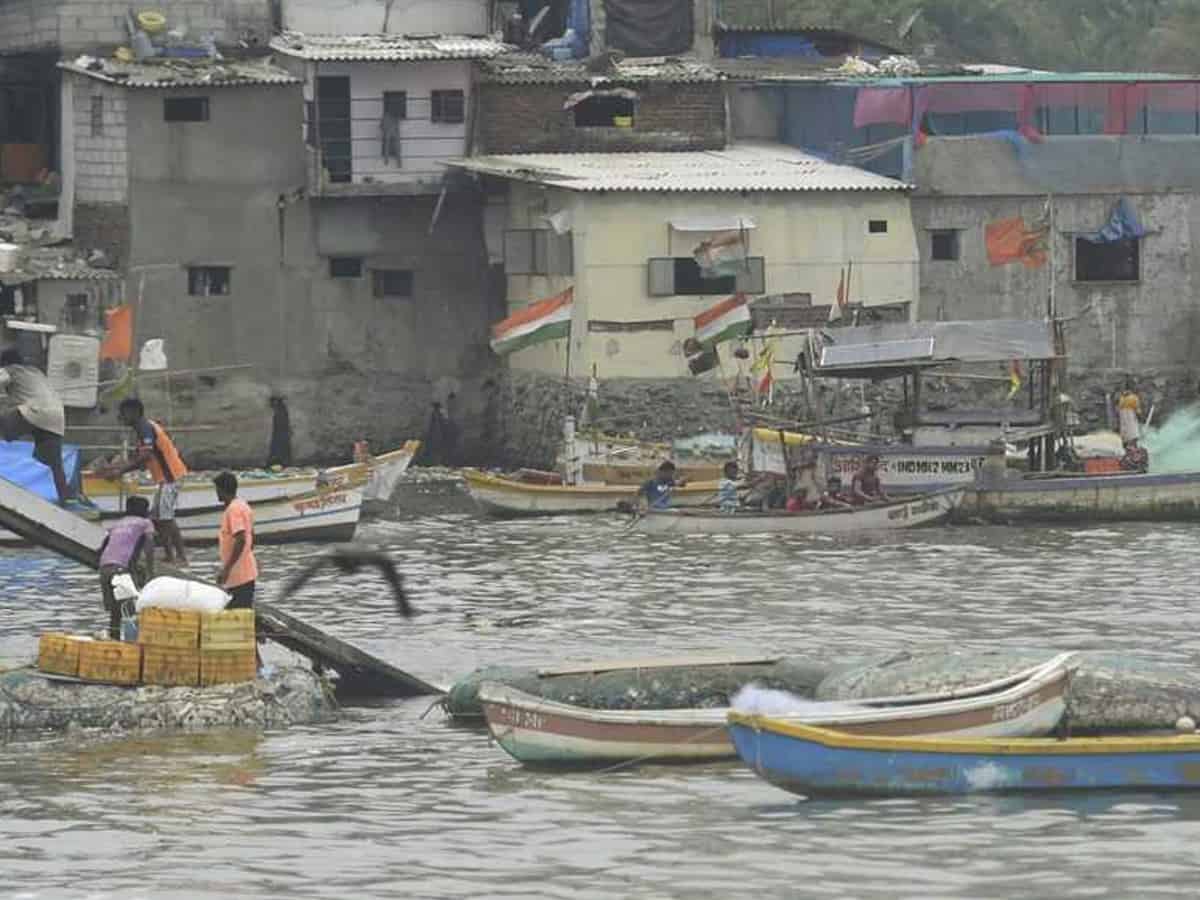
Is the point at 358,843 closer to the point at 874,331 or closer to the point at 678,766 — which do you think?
the point at 678,766

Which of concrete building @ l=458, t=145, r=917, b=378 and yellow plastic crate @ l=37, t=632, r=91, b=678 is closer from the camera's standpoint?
yellow plastic crate @ l=37, t=632, r=91, b=678

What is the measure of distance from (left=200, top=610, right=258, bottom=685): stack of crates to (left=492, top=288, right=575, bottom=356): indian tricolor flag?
19446 millimetres

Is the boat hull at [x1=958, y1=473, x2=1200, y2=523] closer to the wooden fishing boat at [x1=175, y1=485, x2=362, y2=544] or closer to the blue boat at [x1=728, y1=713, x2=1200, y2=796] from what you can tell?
the wooden fishing boat at [x1=175, y1=485, x2=362, y2=544]

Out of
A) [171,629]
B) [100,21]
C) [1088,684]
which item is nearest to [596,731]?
[1088,684]

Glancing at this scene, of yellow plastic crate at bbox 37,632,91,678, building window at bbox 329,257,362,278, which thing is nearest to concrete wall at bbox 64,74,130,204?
building window at bbox 329,257,362,278

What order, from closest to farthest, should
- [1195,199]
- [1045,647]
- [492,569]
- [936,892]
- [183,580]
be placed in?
1. [936,892]
2. [183,580]
3. [1045,647]
4. [492,569]
5. [1195,199]

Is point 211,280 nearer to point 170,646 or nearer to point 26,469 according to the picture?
point 26,469

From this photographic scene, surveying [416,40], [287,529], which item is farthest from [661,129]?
[287,529]

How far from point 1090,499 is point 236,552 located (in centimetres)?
1681

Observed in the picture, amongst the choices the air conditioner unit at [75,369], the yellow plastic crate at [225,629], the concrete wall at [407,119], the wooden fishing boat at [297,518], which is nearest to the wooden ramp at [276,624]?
the yellow plastic crate at [225,629]

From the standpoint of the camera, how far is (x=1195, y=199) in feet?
158

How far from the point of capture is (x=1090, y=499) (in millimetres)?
40812

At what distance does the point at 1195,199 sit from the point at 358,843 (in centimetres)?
2856

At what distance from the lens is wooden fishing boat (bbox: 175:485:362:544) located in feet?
131
